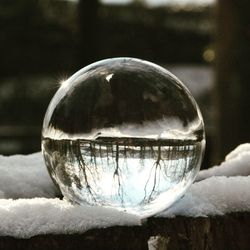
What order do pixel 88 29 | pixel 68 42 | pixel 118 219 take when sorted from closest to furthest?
pixel 118 219 < pixel 88 29 < pixel 68 42

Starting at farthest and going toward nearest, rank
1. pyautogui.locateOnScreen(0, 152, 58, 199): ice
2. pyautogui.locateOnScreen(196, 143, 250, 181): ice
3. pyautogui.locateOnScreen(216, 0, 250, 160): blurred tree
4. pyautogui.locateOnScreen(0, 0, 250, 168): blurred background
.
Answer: pyautogui.locateOnScreen(0, 0, 250, 168): blurred background, pyautogui.locateOnScreen(216, 0, 250, 160): blurred tree, pyautogui.locateOnScreen(196, 143, 250, 181): ice, pyautogui.locateOnScreen(0, 152, 58, 199): ice

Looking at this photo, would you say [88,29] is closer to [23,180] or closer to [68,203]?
[23,180]

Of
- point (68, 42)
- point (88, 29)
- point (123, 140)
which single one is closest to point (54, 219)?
point (123, 140)

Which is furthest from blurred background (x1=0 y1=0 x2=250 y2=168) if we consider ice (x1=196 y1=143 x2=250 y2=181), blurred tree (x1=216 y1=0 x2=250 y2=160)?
ice (x1=196 y1=143 x2=250 y2=181)

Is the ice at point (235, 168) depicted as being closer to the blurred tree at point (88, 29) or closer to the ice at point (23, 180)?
the ice at point (23, 180)

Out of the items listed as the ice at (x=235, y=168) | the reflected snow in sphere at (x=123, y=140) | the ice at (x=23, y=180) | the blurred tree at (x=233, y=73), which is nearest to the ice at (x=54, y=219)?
the reflected snow in sphere at (x=123, y=140)

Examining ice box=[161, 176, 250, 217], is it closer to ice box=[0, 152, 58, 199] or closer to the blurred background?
ice box=[0, 152, 58, 199]
